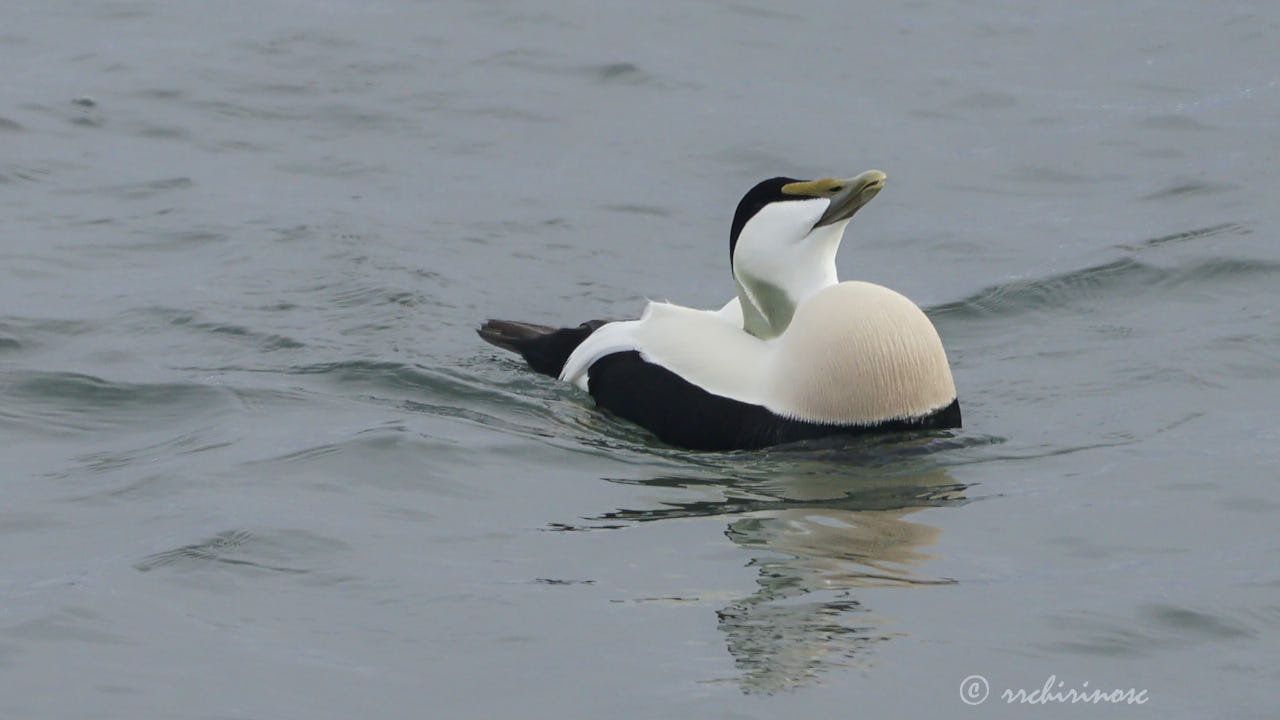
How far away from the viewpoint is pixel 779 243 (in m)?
6.64

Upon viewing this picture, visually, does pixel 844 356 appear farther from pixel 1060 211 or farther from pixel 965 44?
pixel 965 44

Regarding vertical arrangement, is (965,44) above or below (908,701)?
above

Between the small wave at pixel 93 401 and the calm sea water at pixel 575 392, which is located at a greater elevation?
the calm sea water at pixel 575 392

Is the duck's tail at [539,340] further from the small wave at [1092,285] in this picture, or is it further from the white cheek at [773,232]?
the small wave at [1092,285]

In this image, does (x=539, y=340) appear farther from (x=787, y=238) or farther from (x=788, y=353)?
(x=788, y=353)

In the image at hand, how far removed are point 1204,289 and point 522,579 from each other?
15.2 ft

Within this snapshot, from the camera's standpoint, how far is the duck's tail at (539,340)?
24.8 feet

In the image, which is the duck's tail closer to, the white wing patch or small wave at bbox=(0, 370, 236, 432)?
the white wing patch

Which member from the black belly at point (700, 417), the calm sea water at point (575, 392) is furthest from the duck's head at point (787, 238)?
the calm sea water at point (575, 392)

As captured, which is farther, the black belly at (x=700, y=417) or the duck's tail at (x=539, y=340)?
the duck's tail at (x=539, y=340)

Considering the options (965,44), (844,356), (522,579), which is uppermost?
(965,44)

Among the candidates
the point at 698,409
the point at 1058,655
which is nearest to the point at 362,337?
the point at 698,409

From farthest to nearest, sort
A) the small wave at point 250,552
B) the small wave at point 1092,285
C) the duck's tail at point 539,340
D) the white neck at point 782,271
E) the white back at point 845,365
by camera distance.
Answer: the small wave at point 1092,285, the duck's tail at point 539,340, the white neck at point 782,271, the white back at point 845,365, the small wave at point 250,552

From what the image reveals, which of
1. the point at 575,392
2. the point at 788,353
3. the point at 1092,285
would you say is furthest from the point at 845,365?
the point at 1092,285
